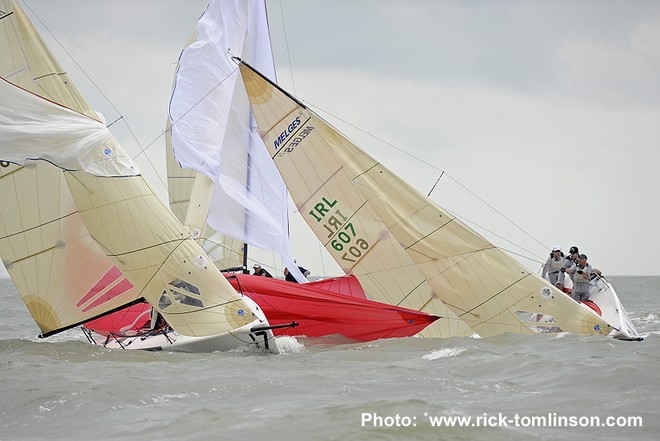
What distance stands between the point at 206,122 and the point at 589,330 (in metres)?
8.04

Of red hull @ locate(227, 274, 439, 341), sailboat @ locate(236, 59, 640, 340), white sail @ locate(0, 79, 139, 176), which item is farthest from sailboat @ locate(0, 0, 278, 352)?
sailboat @ locate(236, 59, 640, 340)

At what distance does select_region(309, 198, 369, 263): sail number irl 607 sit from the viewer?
1594cm

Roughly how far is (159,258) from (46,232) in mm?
2162

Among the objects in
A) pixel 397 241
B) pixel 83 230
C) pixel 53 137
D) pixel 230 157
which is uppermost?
pixel 230 157

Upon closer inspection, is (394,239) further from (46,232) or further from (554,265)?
(46,232)

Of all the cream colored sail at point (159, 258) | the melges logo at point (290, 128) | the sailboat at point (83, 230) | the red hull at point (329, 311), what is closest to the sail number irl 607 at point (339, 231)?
the red hull at point (329, 311)

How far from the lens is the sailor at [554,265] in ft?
61.2

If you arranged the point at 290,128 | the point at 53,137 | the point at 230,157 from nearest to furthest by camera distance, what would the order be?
the point at 53,137 < the point at 290,128 < the point at 230,157

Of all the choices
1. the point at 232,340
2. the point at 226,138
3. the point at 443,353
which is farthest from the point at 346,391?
the point at 226,138

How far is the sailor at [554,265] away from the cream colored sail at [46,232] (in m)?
8.02

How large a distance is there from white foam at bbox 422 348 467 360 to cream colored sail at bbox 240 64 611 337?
4.14ft

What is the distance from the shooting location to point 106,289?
14938 mm

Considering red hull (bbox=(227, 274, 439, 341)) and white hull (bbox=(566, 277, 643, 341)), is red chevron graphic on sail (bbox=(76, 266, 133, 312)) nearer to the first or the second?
red hull (bbox=(227, 274, 439, 341))

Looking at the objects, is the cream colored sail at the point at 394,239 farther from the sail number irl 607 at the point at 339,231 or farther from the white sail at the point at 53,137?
the white sail at the point at 53,137
